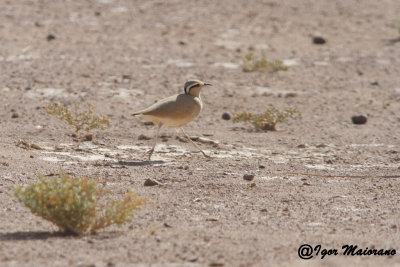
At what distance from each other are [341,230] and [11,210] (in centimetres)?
268

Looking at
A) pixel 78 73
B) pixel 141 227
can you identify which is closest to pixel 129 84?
pixel 78 73

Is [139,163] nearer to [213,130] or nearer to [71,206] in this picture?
[213,130]

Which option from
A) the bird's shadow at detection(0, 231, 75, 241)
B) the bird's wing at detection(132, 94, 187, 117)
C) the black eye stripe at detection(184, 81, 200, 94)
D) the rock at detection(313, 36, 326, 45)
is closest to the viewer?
the bird's shadow at detection(0, 231, 75, 241)

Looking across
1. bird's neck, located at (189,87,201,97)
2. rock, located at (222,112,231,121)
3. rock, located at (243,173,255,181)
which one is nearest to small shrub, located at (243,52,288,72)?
rock, located at (222,112,231,121)

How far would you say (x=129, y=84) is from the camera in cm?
1159

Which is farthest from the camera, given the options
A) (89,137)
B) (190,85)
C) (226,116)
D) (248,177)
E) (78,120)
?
(226,116)

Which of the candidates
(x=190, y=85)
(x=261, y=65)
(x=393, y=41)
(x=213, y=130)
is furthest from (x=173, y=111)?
(x=393, y=41)

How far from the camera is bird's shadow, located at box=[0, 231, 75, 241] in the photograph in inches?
188

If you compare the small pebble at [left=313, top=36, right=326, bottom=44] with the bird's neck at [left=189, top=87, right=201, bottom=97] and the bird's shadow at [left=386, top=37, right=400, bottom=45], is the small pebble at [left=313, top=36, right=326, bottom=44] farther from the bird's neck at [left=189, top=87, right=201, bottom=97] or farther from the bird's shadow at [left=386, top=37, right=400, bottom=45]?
the bird's neck at [left=189, top=87, right=201, bottom=97]

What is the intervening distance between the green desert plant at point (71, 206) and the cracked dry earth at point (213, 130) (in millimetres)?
114

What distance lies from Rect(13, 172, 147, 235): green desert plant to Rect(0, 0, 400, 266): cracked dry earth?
114 mm

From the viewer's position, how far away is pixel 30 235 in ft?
16.0

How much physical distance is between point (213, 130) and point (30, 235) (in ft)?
17.1

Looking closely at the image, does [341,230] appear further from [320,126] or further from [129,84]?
[129,84]
